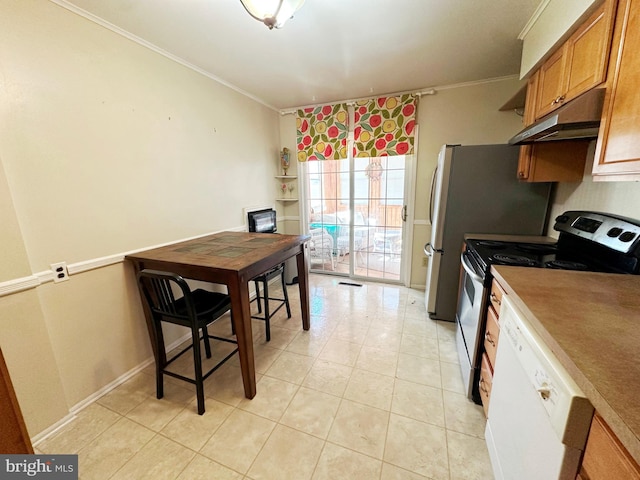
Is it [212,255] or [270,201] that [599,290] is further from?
[270,201]

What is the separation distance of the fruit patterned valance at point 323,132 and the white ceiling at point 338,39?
0.52 m

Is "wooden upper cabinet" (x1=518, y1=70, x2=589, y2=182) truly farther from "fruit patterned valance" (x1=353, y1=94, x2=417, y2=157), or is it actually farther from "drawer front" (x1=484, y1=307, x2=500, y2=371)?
"fruit patterned valance" (x1=353, y1=94, x2=417, y2=157)

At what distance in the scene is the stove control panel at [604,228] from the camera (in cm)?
122

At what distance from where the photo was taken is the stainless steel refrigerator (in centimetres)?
209

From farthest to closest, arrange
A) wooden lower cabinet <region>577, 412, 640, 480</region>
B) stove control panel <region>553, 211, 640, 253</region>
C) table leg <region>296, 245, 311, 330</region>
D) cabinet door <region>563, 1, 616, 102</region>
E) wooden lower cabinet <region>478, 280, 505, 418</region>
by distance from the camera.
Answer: table leg <region>296, 245, 311, 330</region> < wooden lower cabinet <region>478, 280, 505, 418</region> < stove control panel <region>553, 211, 640, 253</region> < cabinet door <region>563, 1, 616, 102</region> < wooden lower cabinet <region>577, 412, 640, 480</region>

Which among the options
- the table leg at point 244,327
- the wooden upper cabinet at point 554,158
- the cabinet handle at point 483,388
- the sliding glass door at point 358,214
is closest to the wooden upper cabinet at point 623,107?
the wooden upper cabinet at point 554,158

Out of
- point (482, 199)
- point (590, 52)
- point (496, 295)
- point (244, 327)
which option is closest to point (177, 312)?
point (244, 327)

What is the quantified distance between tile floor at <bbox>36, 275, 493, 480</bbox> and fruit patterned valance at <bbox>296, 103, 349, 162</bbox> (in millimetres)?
2399

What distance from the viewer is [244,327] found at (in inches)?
62.9

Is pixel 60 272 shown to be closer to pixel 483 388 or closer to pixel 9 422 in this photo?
pixel 9 422

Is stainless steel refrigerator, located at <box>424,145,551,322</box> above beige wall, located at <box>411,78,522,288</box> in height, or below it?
below

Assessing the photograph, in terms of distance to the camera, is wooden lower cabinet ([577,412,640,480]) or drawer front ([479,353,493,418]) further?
drawer front ([479,353,493,418])

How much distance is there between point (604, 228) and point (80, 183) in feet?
10.1

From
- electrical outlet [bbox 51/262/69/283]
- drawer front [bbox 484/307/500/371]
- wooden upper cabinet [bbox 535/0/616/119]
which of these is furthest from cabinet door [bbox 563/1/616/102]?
electrical outlet [bbox 51/262/69/283]
